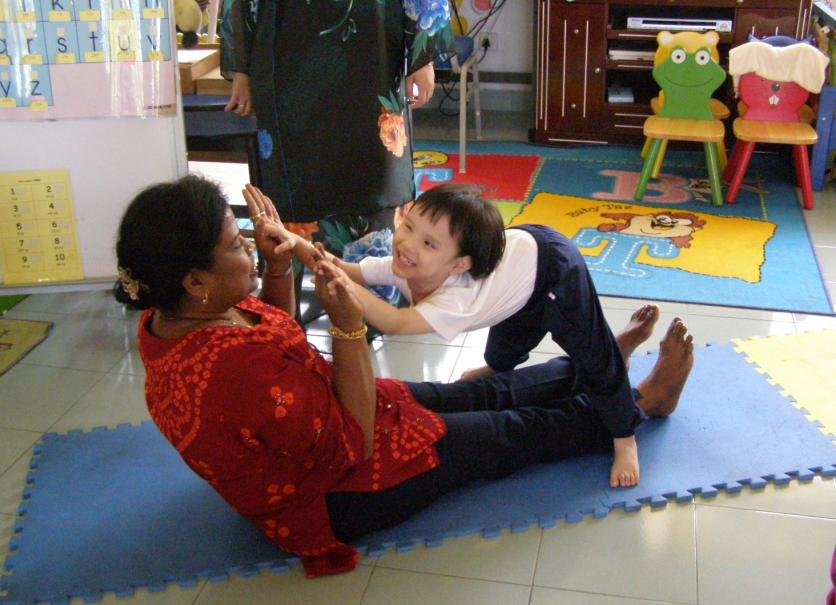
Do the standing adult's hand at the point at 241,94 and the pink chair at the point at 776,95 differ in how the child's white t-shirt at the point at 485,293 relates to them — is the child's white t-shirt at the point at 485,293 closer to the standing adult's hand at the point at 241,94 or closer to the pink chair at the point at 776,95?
the standing adult's hand at the point at 241,94

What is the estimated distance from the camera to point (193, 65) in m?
3.03

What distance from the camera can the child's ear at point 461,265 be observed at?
5.61 ft

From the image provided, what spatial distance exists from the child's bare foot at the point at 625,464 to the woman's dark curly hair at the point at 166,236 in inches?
37.8

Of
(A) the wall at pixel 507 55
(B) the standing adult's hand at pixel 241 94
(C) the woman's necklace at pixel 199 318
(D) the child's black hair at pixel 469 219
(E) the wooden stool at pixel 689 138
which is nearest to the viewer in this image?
(C) the woman's necklace at pixel 199 318

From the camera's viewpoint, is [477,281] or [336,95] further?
[336,95]

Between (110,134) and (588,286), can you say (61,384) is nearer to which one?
(110,134)

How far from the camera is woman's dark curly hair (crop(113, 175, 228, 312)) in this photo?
1.34m

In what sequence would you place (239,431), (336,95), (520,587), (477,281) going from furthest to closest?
(336,95) < (477,281) < (520,587) < (239,431)

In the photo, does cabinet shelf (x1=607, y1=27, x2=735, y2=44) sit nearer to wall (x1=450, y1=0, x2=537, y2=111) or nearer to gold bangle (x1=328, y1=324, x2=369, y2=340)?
wall (x1=450, y1=0, x2=537, y2=111)

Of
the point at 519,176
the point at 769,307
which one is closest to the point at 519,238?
the point at 769,307

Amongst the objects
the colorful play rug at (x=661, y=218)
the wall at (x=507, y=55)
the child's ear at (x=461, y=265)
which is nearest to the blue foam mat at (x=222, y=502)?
the child's ear at (x=461, y=265)

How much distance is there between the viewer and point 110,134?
2506 millimetres

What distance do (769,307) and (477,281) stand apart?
51.1 inches

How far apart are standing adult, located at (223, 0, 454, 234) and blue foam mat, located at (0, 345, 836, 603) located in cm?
73
